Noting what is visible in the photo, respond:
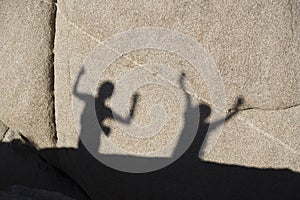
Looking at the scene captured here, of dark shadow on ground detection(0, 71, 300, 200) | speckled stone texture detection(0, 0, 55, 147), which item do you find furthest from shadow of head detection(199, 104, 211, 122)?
speckled stone texture detection(0, 0, 55, 147)

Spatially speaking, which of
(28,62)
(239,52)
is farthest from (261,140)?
(28,62)

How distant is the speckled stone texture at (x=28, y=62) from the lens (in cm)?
263

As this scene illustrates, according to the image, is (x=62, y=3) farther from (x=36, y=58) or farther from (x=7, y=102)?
(x=7, y=102)

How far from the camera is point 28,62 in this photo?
2.64 meters

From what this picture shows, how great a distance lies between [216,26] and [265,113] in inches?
18.0

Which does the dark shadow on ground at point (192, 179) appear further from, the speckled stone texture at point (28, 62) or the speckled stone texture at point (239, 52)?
the speckled stone texture at point (28, 62)

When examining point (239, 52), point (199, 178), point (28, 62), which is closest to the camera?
point (239, 52)

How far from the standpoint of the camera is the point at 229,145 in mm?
2508

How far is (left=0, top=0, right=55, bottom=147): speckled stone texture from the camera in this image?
263 centimetres

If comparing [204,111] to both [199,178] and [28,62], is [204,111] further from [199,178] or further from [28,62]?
[28,62]

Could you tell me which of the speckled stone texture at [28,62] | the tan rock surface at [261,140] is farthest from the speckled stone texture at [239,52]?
the speckled stone texture at [28,62]

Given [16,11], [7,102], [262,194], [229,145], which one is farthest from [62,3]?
[262,194]

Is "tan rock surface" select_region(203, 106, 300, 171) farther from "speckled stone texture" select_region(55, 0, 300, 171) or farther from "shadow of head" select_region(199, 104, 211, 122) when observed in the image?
"shadow of head" select_region(199, 104, 211, 122)

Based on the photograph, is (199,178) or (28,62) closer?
(199,178)
